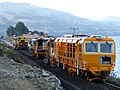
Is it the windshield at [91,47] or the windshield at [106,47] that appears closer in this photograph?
the windshield at [91,47]

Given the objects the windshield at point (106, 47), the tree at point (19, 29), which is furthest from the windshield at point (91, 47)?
the tree at point (19, 29)

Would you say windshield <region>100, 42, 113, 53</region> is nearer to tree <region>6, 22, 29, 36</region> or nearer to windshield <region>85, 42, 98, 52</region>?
windshield <region>85, 42, 98, 52</region>

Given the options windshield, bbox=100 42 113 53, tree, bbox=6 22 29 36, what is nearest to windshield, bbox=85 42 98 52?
windshield, bbox=100 42 113 53

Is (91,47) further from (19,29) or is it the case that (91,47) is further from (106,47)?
(19,29)

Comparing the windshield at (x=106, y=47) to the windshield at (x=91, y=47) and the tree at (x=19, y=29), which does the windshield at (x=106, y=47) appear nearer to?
the windshield at (x=91, y=47)

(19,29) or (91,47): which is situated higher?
(91,47)

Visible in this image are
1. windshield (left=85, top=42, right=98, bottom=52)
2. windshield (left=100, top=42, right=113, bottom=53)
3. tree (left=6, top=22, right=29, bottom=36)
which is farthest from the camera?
tree (left=6, top=22, right=29, bottom=36)

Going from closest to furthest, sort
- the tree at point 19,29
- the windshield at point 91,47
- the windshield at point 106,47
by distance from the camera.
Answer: the windshield at point 91,47
the windshield at point 106,47
the tree at point 19,29

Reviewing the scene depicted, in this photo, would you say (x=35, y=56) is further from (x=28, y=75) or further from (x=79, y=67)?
(x=28, y=75)

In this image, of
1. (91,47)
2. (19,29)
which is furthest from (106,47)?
(19,29)

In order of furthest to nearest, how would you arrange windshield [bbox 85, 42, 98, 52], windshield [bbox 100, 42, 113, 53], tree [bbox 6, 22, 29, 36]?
tree [bbox 6, 22, 29, 36] < windshield [bbox 100, 42, 113, 53] < windshield [bbox 85, 42, 98, 52]

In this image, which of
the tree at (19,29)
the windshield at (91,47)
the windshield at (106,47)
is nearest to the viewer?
the windshield at (91,47)

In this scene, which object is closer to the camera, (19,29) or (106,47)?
(106,47)

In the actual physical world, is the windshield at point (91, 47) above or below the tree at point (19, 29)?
above
